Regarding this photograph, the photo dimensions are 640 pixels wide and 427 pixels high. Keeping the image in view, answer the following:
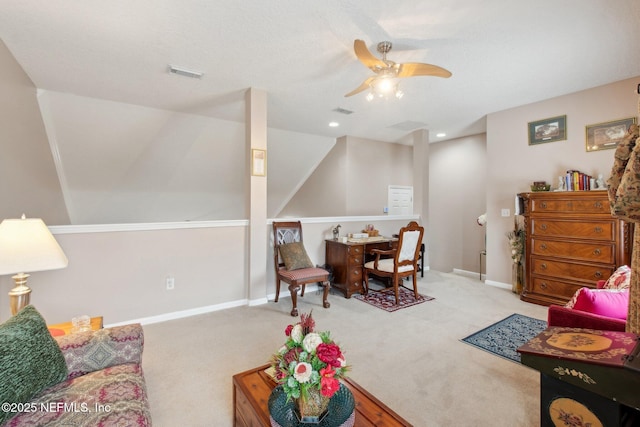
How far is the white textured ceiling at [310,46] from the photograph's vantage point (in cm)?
211

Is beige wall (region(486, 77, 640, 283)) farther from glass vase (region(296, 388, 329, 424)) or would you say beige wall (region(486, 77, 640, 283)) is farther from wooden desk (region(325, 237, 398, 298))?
glass vase (region(296, 388, 329, 424))

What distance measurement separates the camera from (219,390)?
6.60 ft

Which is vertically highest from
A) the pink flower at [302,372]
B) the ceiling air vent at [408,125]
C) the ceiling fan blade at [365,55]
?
the ceiling air vent at [408,125]

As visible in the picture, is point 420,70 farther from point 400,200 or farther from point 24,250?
point 400,200

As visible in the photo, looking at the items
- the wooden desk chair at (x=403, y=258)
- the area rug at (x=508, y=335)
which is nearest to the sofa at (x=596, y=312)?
the area rug at (x=508, y=335)

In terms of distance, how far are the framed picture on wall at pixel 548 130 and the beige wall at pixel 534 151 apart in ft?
0.17

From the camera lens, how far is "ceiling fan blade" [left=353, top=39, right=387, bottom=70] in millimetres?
2130

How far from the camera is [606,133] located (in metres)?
3.43

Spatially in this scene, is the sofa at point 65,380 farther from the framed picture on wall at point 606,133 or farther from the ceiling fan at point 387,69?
the framed picture on wall at point 606,133

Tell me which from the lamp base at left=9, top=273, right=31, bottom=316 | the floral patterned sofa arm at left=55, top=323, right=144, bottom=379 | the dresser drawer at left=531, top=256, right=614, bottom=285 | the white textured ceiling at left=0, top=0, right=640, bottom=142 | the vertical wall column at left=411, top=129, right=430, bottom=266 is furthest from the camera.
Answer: the vertical wall column at left=411, top=129, right=430, bottom=266

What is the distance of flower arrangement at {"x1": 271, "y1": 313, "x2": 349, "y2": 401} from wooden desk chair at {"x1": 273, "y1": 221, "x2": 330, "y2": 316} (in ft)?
7.12

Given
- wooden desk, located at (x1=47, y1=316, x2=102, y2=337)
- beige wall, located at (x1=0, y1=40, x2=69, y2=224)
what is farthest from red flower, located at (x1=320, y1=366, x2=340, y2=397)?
beige wall, located at (x1=0, y1=40, x2=69, y2=224)

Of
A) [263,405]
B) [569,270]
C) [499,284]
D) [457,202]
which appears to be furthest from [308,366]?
[457,202]

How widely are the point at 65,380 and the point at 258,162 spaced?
2.72 meters
